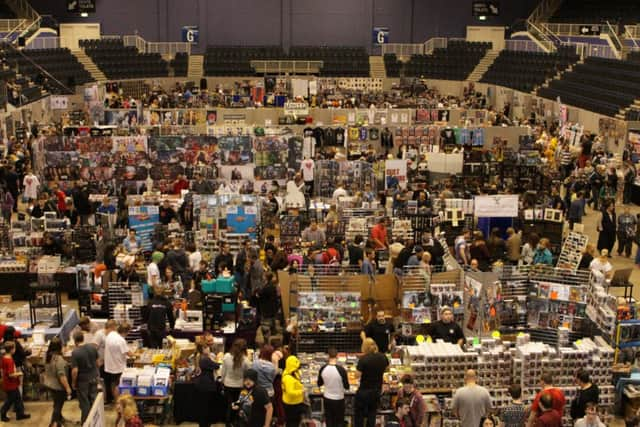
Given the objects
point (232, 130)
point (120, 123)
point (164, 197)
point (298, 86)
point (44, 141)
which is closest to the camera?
point (164, 197)

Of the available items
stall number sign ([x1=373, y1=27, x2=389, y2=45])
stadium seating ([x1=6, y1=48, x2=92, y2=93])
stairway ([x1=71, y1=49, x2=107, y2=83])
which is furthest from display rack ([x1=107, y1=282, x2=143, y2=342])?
stall number sign ([x1=373, y1=27, x2=389, y2=45])

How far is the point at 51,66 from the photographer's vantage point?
3597 centimetres

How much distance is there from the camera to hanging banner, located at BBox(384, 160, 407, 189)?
70.5 ft

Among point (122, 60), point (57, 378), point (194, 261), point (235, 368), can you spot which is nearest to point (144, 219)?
point (194, 261)

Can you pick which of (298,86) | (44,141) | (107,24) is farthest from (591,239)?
(107,24)

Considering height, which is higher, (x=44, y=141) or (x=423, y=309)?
(x=44, y=141)

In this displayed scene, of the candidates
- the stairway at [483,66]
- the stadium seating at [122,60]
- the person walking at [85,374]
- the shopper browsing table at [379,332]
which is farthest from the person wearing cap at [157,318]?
the stairway at [483,66]

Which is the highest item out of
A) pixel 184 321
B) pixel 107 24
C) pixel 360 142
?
pixel 107 24

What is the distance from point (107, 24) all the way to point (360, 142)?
2242cm

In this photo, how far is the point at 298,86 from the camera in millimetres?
36719

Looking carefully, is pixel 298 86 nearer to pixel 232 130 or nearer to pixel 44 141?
pixel 232 130

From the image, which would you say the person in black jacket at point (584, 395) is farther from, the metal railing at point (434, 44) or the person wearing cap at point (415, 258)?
the metal railing at point (434, 44)

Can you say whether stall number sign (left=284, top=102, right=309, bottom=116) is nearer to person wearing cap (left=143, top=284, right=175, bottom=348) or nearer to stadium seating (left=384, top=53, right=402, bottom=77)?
stadium seating (left=384, top=53, right=402, bottom=77)

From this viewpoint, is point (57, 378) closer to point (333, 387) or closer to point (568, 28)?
point (333, 387)
